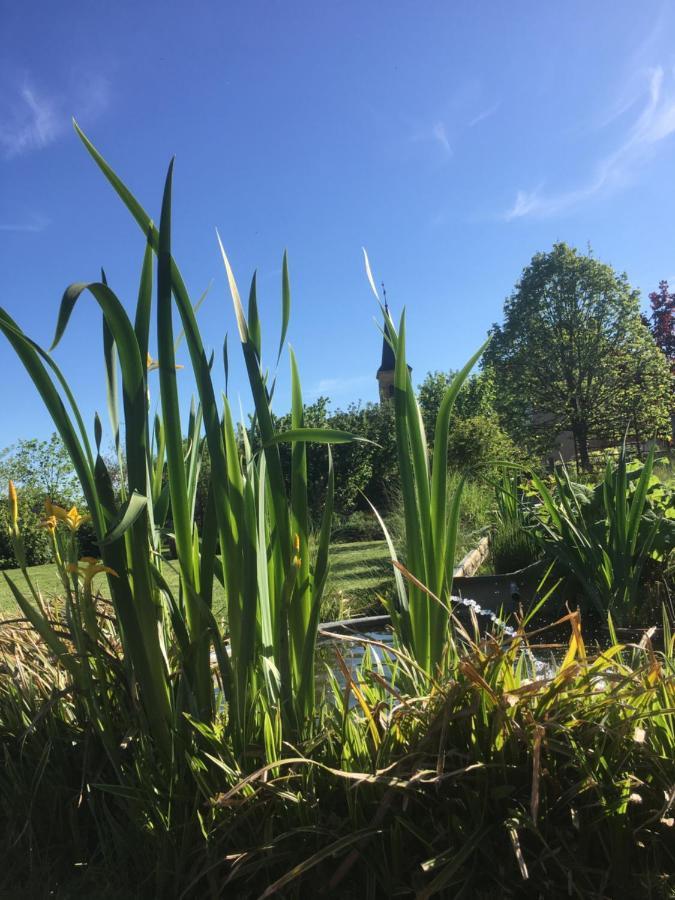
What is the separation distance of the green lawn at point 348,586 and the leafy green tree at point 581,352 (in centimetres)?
1657

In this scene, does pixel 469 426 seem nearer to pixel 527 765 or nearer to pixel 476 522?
pixel 476 522

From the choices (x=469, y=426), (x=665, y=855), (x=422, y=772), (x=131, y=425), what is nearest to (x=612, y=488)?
(x=665, y=855)

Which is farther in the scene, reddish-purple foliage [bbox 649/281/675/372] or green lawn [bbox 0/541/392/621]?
reddish-purple foliage [bbox 649/281/675/372]

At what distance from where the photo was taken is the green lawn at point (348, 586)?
15.2 feet

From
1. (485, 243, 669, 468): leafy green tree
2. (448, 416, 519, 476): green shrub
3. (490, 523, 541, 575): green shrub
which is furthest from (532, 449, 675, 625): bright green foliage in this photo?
(485, 243, 669, 468): leafy green tree

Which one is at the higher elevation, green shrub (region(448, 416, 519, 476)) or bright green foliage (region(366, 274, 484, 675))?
green shrub (region(448, 416, 519, 476))

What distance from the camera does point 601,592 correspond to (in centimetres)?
289

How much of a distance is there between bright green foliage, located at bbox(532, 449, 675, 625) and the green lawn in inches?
65.4

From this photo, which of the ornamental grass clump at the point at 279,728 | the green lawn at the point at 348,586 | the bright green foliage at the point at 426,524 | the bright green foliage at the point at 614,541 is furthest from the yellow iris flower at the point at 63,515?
the bright green foliage at the point at 614,541

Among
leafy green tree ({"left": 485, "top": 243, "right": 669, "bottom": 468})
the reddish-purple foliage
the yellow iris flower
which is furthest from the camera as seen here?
the reddish-purple foliage

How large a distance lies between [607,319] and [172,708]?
25.5 meters

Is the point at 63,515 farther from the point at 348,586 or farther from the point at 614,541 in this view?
the point at 348,586

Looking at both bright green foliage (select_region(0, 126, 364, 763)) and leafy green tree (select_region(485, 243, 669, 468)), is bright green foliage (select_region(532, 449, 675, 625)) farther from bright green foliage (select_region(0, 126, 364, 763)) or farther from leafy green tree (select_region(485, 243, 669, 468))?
leafy green tree (select_region(485, 243, 669, 468))

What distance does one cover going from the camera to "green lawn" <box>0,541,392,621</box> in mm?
4645
